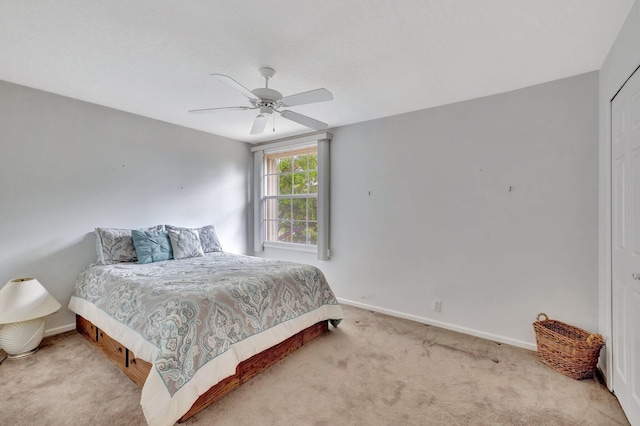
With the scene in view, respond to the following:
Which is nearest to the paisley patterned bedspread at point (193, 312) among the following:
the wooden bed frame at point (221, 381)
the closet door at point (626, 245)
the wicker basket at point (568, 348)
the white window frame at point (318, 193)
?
the wooden bed frame at point (221, 381)

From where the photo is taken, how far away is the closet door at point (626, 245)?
61.8 inches

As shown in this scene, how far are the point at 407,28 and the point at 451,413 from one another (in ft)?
8.00

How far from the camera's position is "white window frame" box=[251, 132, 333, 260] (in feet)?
12.8

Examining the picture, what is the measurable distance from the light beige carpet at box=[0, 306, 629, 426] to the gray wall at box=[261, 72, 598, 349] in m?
0.57

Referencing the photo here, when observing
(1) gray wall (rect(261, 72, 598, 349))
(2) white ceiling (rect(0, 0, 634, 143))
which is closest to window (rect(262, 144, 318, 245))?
(1) gray wall (rect(261, 72, 598, 349))

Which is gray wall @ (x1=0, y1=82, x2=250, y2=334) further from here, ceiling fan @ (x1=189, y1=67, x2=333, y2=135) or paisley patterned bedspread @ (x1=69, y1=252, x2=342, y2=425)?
ceiling fan @ (x1=189, y1=67, x2=333, y2=135)

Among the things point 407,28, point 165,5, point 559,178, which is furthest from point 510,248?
point 165,5

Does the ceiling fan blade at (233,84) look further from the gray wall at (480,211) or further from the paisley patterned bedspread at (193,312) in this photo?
the gray wall at (480,211)

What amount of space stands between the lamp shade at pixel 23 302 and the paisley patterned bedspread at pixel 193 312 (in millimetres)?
281

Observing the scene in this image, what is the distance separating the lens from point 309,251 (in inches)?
164

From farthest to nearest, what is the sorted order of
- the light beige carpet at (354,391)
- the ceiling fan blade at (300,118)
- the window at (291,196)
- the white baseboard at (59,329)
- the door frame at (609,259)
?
the window at (291,196), the white baseboard at (59,329), the ceiling fan blade at (300,118), the door frame at (609,259), the light beige carpet at (354,391)

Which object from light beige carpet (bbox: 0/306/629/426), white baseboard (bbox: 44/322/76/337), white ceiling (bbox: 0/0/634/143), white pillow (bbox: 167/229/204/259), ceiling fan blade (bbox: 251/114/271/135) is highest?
white ceiling (bbox: 0/0/634/143)

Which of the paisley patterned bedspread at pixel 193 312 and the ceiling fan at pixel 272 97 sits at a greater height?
the ceiling fan at pixel 272 97

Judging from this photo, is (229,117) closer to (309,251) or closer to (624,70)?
(309,251)
